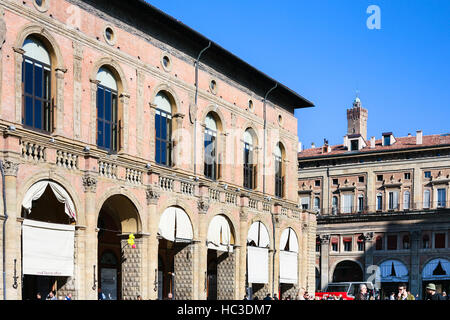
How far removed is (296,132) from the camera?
160ft

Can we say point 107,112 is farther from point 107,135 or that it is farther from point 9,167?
point 9,167

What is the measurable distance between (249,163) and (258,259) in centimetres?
609

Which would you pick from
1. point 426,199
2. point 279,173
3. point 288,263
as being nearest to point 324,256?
point 426,199

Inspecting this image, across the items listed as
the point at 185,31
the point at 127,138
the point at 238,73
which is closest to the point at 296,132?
the point at 238,73

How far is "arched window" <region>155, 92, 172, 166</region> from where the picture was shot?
3441cm

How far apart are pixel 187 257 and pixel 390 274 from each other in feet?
140

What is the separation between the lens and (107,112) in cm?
3088

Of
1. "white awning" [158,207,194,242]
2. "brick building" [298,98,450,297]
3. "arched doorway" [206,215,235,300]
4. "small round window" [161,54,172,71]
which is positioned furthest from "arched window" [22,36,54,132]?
"brick building" [298,98,450,297]

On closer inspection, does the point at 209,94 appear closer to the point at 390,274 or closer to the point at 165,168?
the point at 165,168

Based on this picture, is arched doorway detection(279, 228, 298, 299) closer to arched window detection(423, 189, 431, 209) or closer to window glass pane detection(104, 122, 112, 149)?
window glass pane detection(104, 122, 112, 149)

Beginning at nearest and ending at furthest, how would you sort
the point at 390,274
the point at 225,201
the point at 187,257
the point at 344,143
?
the point at 187,257 → the point at 225,201 → the point at 390,274 → the point at 344,143

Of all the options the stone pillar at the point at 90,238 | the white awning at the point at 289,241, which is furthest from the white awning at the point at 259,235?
the stone pillar at the point at 90,238

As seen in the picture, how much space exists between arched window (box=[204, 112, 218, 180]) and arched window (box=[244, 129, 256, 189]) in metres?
3.47

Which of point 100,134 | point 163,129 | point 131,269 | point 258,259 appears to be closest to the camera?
point 131,269
